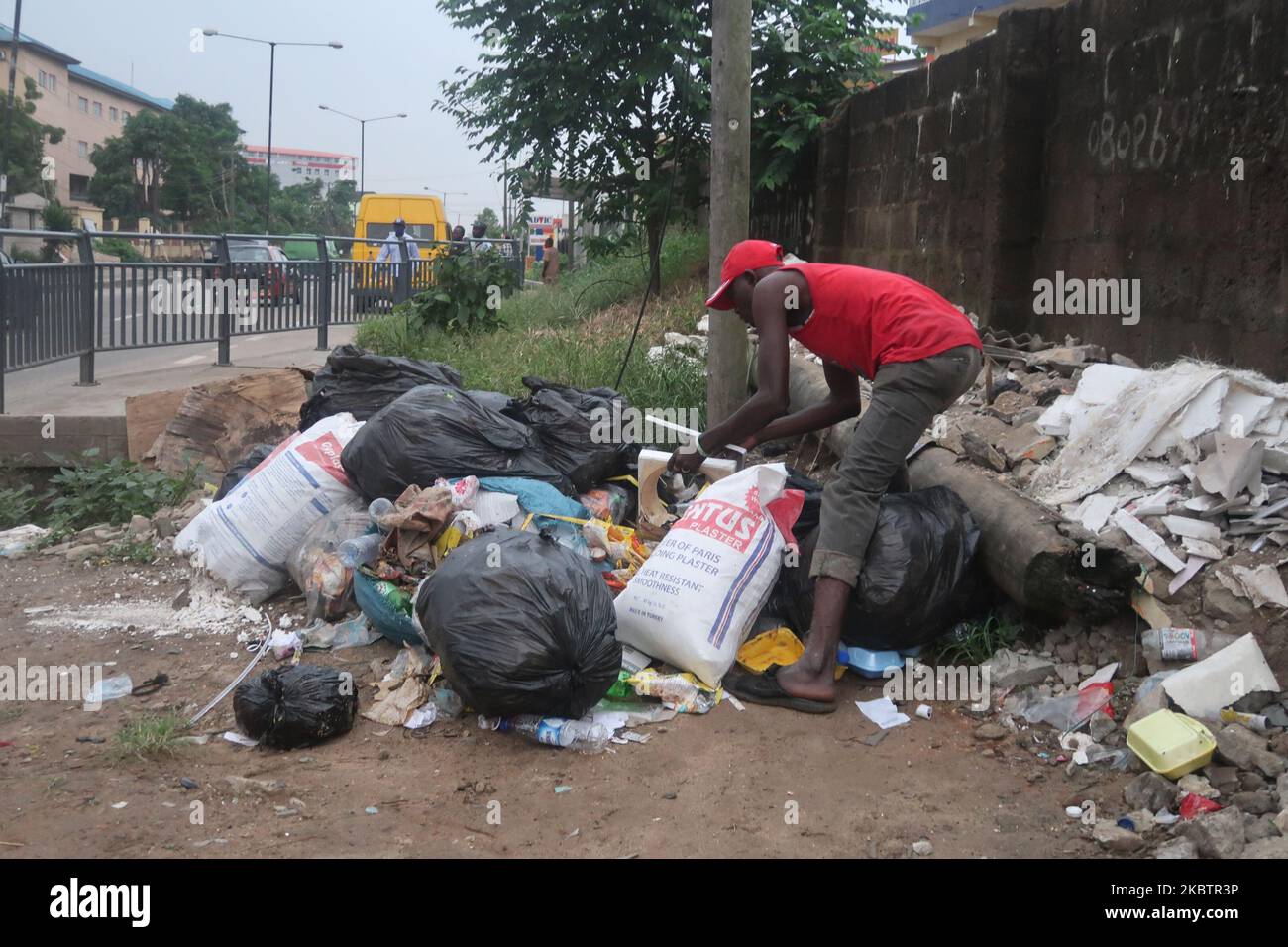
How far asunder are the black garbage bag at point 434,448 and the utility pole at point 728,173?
118cm

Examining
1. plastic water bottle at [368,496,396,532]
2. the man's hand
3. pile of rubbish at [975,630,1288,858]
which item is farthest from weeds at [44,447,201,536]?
pile of rubbish at [975,630,1288,858]

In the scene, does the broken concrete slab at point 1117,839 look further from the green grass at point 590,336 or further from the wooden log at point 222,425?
the wooden log at point 222,425

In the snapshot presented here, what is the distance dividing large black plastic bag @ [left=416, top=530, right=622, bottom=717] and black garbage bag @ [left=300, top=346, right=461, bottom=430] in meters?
2.07

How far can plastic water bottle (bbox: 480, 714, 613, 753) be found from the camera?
3178 mm

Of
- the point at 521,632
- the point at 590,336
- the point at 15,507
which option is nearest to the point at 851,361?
the point at 521,632

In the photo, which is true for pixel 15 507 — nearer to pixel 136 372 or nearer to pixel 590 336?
pixel 136 372

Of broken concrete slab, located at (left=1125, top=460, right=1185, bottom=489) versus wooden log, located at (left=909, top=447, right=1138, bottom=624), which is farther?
broken concrete slab, located at (left=1125, top=460, right=1185, bottom=489)

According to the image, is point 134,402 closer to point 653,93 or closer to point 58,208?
point 653,93

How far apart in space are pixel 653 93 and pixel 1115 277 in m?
6.28

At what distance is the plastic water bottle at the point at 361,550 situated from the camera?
13.4 feet

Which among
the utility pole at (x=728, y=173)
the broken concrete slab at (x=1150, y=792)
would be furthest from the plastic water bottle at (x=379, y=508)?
the broken concrete slab at (x=1150, y=792)

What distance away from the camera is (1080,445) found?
4117mm

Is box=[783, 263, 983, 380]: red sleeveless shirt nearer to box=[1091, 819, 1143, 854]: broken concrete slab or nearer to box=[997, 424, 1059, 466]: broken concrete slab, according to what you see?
box=[997, 424, 1059, 466]: broken concrete slab

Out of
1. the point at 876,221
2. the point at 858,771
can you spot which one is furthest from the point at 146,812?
the point at 876,221
